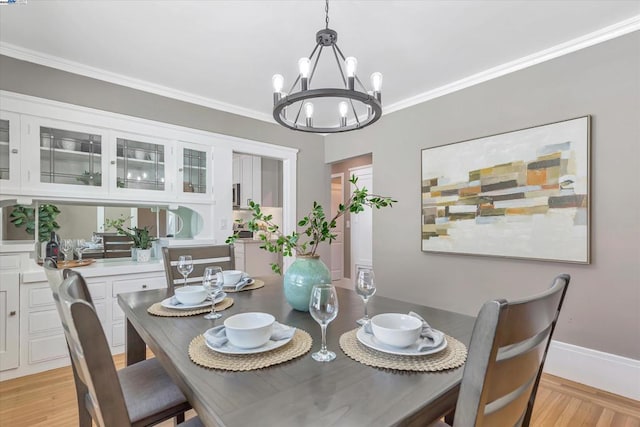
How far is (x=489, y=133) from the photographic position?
2699 millimetres

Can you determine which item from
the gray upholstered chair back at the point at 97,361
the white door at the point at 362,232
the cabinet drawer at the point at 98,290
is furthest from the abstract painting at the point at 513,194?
the cabinet drawer at the point at 98,290

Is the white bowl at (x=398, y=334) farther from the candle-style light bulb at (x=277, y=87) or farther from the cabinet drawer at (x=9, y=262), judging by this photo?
the cabinet drawer at (x=9, y=262)

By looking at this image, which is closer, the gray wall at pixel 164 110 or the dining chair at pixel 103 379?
the dining chair at pixel 103 379

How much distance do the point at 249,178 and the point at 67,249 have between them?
2777 millimetres

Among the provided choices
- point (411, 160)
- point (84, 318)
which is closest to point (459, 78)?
point (411, 160)

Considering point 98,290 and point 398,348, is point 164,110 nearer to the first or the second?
point 98,290

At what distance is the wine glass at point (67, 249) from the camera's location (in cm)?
279

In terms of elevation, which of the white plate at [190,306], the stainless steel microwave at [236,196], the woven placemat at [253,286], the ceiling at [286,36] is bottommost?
the woven placemat at [253,286]

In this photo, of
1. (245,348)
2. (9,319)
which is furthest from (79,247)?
(245,348)

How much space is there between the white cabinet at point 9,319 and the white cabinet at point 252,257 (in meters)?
2.24

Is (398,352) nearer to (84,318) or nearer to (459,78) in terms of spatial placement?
(84,318)

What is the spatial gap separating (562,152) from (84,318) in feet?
9.36

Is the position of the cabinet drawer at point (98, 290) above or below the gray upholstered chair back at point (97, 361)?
below

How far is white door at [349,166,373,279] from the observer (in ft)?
17.0
